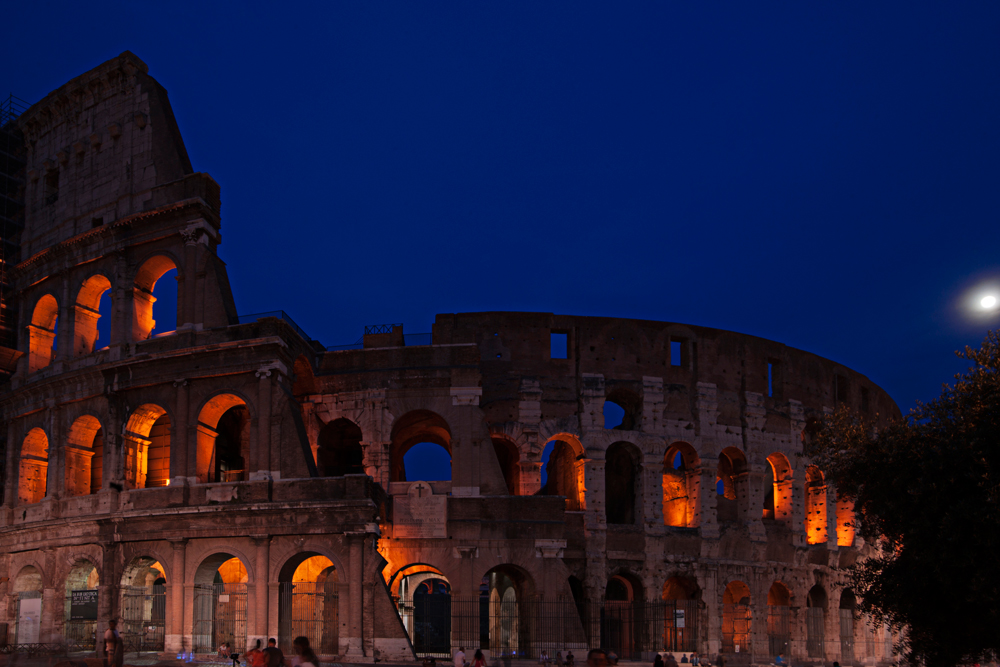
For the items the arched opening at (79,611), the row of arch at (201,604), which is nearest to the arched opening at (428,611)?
the row of arch at (201,604)

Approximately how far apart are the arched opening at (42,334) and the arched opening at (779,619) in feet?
71.7

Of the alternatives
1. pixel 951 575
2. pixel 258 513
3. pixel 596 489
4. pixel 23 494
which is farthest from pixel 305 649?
pixel 23 494

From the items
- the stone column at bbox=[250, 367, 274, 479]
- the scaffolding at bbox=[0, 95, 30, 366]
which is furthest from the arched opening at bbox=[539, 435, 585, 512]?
the scaffolding at bbox=[0, 95, 30, 366]

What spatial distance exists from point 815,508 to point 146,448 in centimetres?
2038

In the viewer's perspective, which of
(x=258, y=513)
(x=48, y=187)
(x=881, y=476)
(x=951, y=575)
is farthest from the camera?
(x=48, y=187)

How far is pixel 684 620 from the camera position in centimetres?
2520

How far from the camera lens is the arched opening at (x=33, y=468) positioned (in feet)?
79.8

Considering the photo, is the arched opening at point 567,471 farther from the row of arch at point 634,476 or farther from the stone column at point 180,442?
the stone column at point 180,442

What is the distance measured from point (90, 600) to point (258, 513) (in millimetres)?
5045

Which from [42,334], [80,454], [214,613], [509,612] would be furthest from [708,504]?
[42,334]

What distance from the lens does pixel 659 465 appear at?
26.2 meters

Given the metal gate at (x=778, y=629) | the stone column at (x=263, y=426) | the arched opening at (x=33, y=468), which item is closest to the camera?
the stone column at (x=263, y=426)

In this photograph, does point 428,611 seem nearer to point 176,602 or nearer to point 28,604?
point 176,602

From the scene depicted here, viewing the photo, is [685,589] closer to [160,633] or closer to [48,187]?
[160,633]
